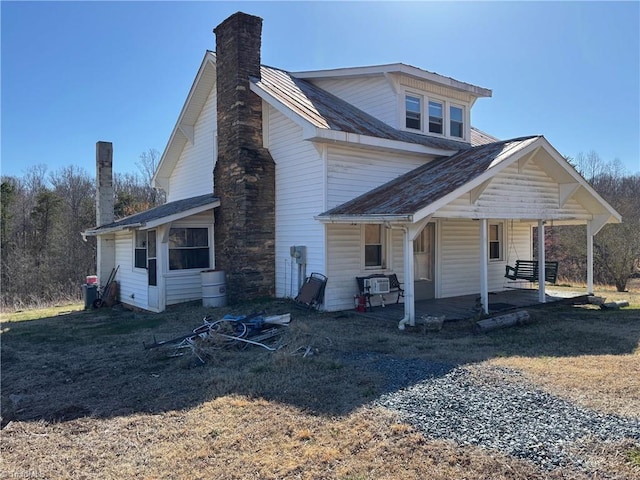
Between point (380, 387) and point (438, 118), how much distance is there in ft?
34.3

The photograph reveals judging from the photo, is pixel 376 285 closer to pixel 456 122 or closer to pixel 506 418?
pixel 506 418

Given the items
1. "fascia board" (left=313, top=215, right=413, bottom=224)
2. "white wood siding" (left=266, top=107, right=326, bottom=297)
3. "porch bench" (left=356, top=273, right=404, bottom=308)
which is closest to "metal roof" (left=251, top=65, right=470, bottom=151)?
"white wood siding" (left=266, top=107, right=326, bottom=297)

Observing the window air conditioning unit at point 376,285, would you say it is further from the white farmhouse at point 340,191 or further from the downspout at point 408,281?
the downspout at point 408,281

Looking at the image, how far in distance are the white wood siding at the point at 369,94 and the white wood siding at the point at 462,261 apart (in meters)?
3.42

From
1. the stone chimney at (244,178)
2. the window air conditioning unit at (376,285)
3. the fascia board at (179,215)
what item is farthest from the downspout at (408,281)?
the fascia board at (179,215)

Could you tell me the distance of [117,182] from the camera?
132ft

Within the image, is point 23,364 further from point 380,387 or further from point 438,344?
point 438,344

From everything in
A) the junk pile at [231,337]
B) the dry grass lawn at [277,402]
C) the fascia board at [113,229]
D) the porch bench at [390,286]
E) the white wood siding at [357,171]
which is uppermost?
the white wood siding at [357,171]

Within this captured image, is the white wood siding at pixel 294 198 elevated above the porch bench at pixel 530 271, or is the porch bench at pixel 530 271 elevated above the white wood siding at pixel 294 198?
the white wood siding at pixel 294 198

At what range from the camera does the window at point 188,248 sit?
41.9 ft

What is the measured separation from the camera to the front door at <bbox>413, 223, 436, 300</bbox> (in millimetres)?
12773

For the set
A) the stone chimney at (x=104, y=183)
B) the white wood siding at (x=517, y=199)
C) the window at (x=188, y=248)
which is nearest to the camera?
the white wood siding at (x=517, y=199)

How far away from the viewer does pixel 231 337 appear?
756 cm

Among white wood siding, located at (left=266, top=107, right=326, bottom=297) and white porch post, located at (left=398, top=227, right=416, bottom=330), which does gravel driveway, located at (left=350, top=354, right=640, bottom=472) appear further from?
white wood siding, located at (left=266, top=107, right=326, bottom=297)
